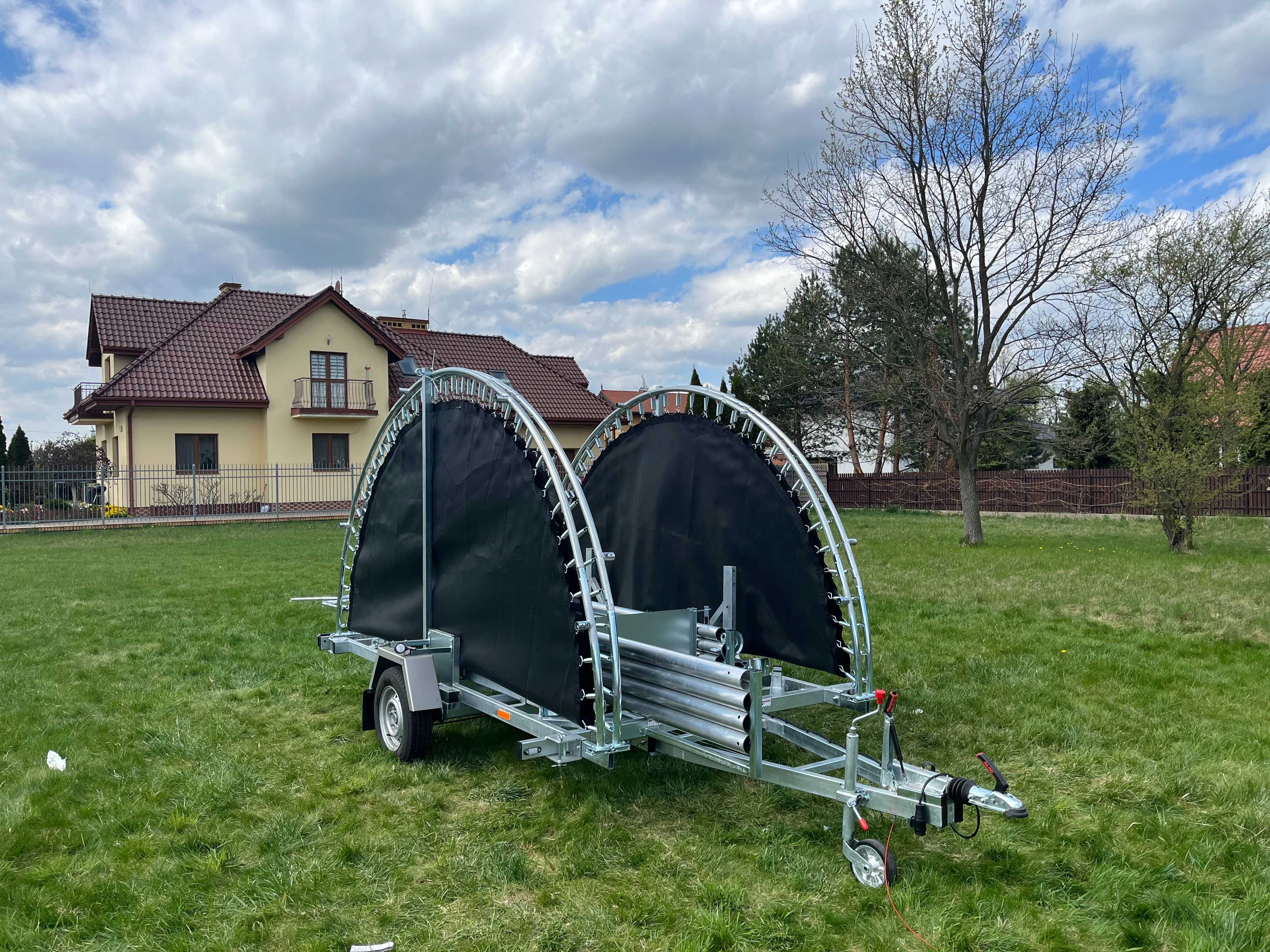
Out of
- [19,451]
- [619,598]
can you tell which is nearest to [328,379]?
[19,451]

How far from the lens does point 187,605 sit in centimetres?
1145

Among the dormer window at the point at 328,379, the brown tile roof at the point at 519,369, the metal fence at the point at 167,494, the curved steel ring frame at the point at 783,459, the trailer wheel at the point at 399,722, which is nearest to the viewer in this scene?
the curved steel ring frame at the point at 783,459

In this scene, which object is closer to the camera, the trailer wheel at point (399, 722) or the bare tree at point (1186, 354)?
the trailer wheel at point (399, 722)

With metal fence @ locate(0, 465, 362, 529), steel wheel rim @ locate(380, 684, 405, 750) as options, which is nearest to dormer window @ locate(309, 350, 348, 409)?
metal fence @ locate(0, 465, 362, 529)

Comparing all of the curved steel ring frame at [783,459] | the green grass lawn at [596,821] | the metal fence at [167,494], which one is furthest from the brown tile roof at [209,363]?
the curved steel ring frame at [783,459]

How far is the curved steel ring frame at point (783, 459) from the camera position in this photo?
509cm

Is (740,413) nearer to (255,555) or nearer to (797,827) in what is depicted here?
(797,827)

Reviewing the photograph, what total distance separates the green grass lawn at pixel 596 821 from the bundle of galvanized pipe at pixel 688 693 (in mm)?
551

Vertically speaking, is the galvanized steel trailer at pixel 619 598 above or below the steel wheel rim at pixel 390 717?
above

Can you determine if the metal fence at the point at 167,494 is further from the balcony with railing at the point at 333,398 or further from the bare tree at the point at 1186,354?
the bare tree at the point at 1186,354

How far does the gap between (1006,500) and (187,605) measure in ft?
101

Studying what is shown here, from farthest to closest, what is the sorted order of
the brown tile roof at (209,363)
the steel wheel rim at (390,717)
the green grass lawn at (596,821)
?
the brown tile roof at (209,363) → the steel wheel rim at (390,717) → the green grass lawn at (596,821)

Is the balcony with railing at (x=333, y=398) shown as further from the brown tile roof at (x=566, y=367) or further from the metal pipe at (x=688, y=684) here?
the metal pipe at (x=688, y=684)

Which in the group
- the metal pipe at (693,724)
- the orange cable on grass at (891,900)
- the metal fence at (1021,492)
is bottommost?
the orange cable on grass at (891,900)
